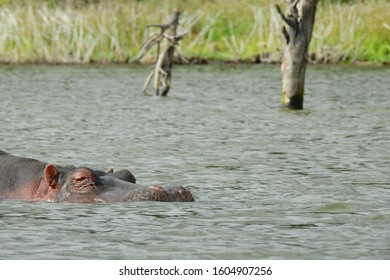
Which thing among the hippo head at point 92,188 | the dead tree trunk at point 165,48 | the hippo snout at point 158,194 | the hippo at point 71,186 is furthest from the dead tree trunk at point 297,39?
the hippo snout at point 158,194

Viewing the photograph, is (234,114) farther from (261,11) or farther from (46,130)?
(261,11)

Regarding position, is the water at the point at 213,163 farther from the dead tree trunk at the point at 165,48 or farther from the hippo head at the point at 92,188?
the dead tree trunk at the point at 165,48

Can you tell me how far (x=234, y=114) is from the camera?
2186 cm

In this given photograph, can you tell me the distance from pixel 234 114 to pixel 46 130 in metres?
4.23

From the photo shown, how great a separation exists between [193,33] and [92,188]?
96.4ft

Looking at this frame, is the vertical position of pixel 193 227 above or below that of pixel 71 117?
above

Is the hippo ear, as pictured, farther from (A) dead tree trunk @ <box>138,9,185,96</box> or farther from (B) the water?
(A) dead tree trunk @ <box>138,9,185,96</box>

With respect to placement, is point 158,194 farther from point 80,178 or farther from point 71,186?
point 71,186

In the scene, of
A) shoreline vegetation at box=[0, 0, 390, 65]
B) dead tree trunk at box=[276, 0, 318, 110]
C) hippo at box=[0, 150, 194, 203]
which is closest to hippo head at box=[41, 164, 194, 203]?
hippo at box=[0, 150, 194, 203]

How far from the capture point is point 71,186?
10688 mm

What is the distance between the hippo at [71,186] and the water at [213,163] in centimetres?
9

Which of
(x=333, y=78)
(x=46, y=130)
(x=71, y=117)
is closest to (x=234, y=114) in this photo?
(x=71, y=117)

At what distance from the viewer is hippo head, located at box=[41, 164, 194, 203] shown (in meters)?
Answer: 10.4

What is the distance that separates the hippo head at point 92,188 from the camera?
10.4 metres
